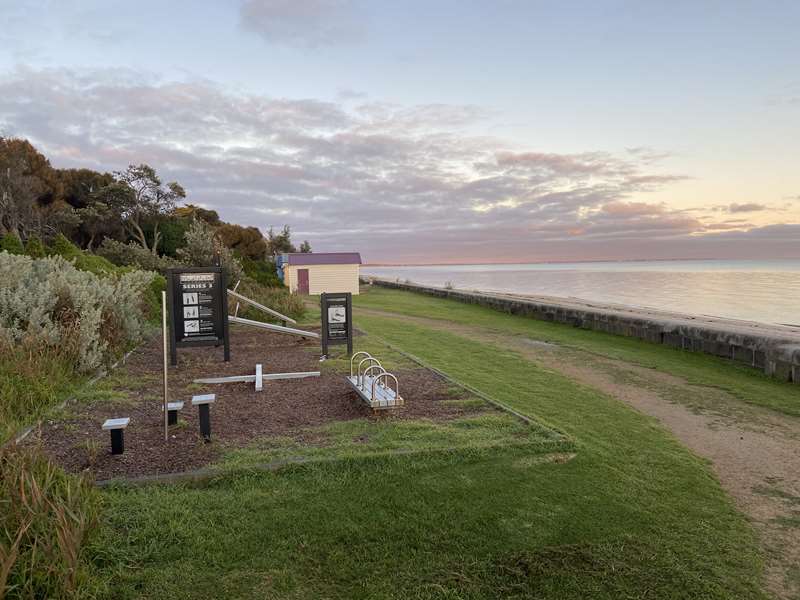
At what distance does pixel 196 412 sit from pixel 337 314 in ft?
14.7

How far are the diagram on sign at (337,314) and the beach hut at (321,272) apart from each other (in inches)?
1003

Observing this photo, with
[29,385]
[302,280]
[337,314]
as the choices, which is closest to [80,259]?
[337,314]

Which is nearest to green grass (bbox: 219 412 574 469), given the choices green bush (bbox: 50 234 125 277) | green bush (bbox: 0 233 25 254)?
green bush (bbox: 50 234 125 277)

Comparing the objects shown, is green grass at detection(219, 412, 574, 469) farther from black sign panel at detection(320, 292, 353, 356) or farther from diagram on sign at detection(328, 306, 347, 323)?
diagram on sign at detection(328, 306, 347, 323)

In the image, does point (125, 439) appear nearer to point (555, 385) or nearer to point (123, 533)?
point (123, 533)

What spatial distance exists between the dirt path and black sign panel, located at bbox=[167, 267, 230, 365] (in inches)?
250

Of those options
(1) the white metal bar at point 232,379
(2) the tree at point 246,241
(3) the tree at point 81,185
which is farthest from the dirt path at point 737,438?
(2) the tree at point 246,241

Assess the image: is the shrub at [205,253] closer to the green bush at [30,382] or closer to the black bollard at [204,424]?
the green bush at [30,382]

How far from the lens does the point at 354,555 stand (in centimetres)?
327

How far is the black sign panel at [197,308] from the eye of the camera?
958cm

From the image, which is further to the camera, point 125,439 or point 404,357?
point 404,357

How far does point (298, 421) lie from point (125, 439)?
1756 mm

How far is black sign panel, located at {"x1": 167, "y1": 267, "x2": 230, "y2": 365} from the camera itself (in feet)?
31.4

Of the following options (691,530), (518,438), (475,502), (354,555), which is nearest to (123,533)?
(354,555)
